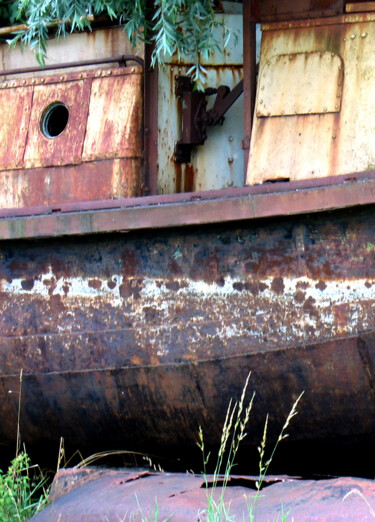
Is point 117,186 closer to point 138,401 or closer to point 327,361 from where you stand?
point 138,401

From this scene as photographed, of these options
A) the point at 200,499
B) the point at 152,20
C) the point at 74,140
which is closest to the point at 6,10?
the point at 74,140

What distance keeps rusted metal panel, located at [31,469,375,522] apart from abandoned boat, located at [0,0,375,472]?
0.75 meters

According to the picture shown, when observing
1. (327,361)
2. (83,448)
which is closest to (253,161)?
(327,361)

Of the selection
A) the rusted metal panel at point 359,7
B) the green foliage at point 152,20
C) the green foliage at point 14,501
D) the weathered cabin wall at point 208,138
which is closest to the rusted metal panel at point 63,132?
the green foliage at point 152,20

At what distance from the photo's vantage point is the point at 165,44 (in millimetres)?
4688

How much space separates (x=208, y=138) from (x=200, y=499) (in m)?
2.65

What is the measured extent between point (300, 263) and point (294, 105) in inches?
39.1

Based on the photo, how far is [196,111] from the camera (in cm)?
547

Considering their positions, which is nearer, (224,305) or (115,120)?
(224,305)

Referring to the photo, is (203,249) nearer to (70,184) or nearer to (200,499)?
(70,184)

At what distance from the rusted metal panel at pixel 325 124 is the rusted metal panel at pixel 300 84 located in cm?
1

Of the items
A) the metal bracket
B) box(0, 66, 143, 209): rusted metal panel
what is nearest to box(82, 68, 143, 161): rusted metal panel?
box(0, 66, 143, 209): rusted metal panel

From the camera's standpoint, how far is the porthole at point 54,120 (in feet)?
19.2

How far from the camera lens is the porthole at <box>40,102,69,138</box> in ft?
19.2
